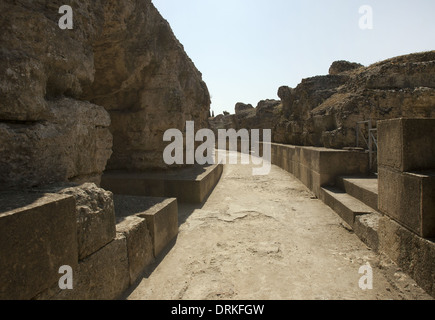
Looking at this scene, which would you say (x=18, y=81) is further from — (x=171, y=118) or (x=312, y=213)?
(x=312, y=213)

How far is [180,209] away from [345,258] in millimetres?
2944

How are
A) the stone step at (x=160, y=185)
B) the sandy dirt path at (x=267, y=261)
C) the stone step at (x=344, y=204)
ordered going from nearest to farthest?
the sandy dirt path at (x=267, y=261)
the stone step at (x=344, y=204)
the stone step at (x=160, y=185)

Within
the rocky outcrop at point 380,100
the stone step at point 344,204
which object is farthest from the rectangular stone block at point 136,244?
the rocky outcrop at point 380,100

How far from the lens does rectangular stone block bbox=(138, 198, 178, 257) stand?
2918 millimetres

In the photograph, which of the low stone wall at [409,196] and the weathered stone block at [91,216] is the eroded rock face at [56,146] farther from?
the low stone wall at [409,196]

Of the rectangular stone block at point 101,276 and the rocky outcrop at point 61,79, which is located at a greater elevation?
the rocky outcrop at point 61,79

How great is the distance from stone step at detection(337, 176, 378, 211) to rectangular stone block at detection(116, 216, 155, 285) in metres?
3.17

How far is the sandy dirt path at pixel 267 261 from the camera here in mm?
2357

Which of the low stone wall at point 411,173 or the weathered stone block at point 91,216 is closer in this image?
the weathered stone block at point 91,216

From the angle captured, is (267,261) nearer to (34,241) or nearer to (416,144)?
(416,144)

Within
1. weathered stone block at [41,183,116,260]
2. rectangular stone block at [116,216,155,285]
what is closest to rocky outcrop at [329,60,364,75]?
rectangular stone block at [116,216,155,285]

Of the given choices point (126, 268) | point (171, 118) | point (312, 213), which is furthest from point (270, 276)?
point (171, 118)

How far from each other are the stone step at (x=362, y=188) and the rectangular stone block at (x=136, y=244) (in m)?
3.17

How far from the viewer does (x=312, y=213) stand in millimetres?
4711
